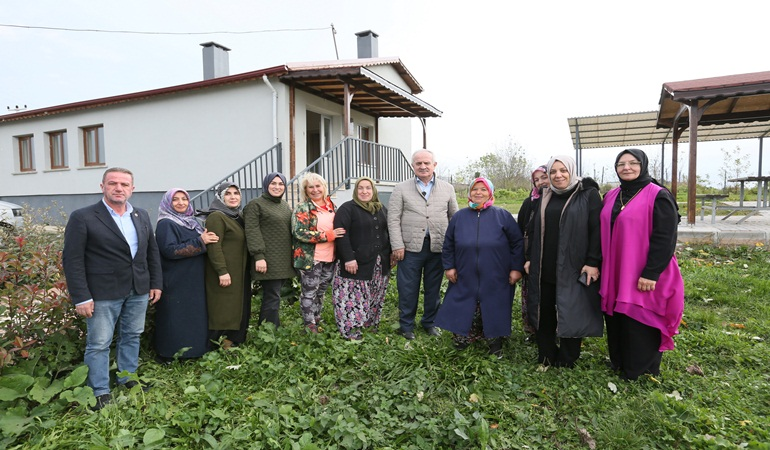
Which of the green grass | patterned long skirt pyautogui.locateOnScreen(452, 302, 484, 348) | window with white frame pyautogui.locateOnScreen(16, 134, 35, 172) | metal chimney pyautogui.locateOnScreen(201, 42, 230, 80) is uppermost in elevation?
metal chimney pyautogui.locateOnScreen(201, 42, 230, 80)

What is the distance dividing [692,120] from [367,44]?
393 inches

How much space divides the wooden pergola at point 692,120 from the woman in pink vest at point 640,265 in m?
5.92

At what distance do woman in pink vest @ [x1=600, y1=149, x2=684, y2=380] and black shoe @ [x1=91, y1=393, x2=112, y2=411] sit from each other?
3336 mm

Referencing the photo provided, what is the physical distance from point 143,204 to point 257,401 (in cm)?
1104

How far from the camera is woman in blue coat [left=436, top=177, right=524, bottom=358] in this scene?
346 centimetres

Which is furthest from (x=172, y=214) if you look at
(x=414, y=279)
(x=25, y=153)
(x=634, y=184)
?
(x=25, y=153)

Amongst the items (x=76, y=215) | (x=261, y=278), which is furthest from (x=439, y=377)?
(x=76, y=215)

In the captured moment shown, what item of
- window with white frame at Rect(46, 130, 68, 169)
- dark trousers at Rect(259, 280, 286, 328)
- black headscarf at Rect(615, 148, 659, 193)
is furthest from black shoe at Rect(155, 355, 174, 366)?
window with white frame at Rect(46, 130, 68, 169)

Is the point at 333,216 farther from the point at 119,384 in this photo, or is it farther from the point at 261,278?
the point at 119,384

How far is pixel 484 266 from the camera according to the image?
3.46 m

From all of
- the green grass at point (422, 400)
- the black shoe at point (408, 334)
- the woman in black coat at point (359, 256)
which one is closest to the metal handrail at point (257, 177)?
the woman in black coat at point (359, 256)

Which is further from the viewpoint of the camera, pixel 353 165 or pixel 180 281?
pixel 353 165

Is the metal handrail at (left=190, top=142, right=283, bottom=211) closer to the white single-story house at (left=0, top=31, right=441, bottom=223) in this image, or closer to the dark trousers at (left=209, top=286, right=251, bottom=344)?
the white single-story house at (left=0, top=31, right=441, bottom=223)

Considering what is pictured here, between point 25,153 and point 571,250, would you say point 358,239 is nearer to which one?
point 571,250
